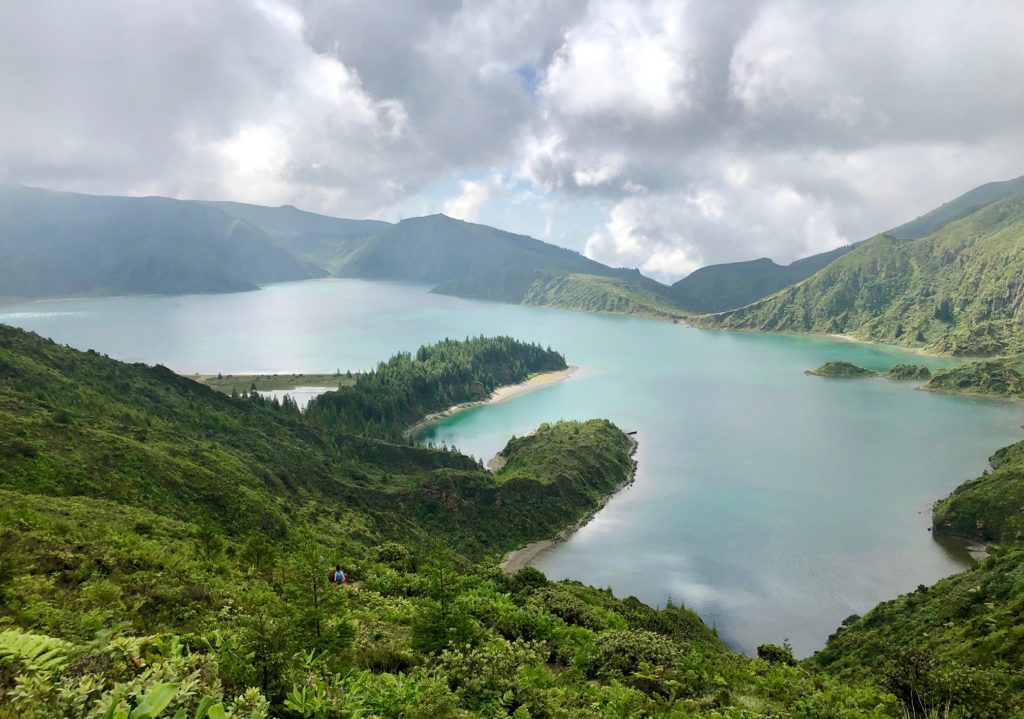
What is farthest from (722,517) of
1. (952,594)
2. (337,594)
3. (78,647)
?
(78,647)

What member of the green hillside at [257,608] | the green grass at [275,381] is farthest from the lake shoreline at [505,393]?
the green hillside at [257,608]

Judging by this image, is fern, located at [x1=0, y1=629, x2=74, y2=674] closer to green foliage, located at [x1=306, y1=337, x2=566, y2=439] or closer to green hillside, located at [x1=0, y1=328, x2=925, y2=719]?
green hillside, located at [x1=0, y1=328, x2=925, y2=719]

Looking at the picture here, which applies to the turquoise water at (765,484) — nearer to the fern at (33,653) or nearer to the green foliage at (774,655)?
the green foliage at (774,655)

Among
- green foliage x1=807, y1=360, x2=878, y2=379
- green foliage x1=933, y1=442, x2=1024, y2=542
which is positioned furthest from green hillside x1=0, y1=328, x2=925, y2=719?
green foliage x1=807, y1=360, x2=878, y2=379

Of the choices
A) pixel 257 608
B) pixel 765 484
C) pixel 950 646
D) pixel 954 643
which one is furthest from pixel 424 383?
pixel 257 608

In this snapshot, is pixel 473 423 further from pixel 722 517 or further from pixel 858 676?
pixel 858 676

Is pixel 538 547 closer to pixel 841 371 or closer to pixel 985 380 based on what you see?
pixel 841 371
